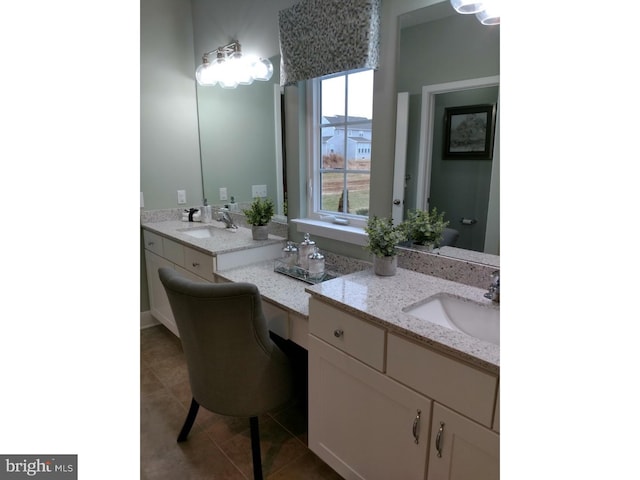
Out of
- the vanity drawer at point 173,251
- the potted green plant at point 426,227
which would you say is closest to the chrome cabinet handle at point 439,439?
the potted green plant at point 426,227

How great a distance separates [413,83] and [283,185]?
1.08 metres

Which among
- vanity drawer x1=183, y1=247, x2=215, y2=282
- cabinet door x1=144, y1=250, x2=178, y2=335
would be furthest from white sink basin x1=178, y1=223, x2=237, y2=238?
vanity drawer x1=183, y1=247, x2=215, y2=282

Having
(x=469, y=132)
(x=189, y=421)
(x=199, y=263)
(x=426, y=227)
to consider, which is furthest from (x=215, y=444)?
(x=469, y=132)

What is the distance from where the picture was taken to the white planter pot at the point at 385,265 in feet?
5.13

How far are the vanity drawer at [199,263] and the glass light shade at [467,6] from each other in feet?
5.28

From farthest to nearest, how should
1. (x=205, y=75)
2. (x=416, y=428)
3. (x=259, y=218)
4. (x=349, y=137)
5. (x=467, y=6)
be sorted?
(x=205, y=75), (x=259, y=218), (x=349, y=137), (x=467, y=6), (x=416, y=428)

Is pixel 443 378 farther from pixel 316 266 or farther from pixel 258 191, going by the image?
pixel 258 191

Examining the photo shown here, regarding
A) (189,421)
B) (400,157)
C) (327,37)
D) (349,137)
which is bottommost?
(189,421)

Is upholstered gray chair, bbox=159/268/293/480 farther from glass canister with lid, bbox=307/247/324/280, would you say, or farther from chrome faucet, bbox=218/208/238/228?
chrome faucet, bbox=218/208/238/228

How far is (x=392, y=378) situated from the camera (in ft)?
3.91

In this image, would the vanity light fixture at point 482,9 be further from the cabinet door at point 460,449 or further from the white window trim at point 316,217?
the cabinet door at point 460,449

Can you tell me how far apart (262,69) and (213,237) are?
1113 mm
